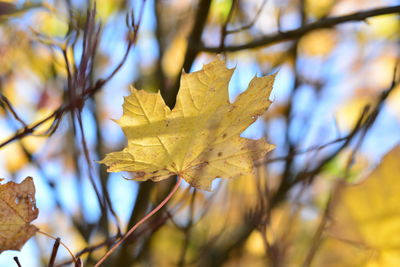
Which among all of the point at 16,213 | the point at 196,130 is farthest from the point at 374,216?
the point at 16,213

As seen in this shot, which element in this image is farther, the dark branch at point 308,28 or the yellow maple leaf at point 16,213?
the dark branch at point 308,28

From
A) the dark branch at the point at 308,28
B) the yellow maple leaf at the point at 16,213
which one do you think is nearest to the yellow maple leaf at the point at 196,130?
the yellow maple leaf at the point at 16,213

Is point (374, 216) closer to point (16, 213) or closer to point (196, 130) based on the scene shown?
point (196, 130)

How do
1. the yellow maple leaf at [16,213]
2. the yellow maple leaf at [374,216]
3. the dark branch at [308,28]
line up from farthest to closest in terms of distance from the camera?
the dark branch at [308,28]
the yellow maple leaf at [374,216]
the yellow maple leaf at [16,213]

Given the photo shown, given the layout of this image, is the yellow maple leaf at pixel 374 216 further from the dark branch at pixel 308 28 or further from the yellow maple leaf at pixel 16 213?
the yellow maple leaf at pixel 16 213

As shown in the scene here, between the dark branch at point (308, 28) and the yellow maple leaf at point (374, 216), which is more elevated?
the dark branch at point (308, 28)

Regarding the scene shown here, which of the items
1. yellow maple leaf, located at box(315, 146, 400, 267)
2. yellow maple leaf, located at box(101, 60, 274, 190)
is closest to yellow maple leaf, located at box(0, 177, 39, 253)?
yellow maple leaf, located at box(101, 60, 274, 190)
